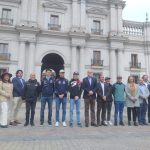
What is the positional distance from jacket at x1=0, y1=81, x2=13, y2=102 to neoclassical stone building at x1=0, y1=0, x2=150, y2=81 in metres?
15.9

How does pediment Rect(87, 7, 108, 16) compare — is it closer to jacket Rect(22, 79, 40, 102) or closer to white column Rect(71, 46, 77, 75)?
white column Rect(71, 46, 77, 75)

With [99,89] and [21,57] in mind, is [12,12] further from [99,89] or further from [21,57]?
[99,89]

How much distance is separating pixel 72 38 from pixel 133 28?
8749mm

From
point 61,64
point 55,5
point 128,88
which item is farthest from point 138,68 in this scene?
point 128,88

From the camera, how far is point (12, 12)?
25.8 meters

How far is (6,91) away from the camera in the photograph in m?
8.66

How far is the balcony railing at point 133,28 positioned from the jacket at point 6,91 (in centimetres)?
2321

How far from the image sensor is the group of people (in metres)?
8.88

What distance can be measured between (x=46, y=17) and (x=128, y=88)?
62.6 ft

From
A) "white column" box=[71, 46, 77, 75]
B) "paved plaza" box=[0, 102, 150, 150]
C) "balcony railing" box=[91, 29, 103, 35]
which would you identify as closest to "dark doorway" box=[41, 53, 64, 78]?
"white column" box=[71, 46, 77, 75]

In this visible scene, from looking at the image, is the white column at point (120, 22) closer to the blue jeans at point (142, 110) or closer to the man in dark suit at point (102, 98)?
the blue jeans at point (142, 110)

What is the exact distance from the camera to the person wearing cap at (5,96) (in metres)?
8.34

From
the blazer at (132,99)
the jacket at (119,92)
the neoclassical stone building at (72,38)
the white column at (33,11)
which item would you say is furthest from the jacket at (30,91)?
the white column at (33,11)

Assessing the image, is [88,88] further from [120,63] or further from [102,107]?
[120,63]
